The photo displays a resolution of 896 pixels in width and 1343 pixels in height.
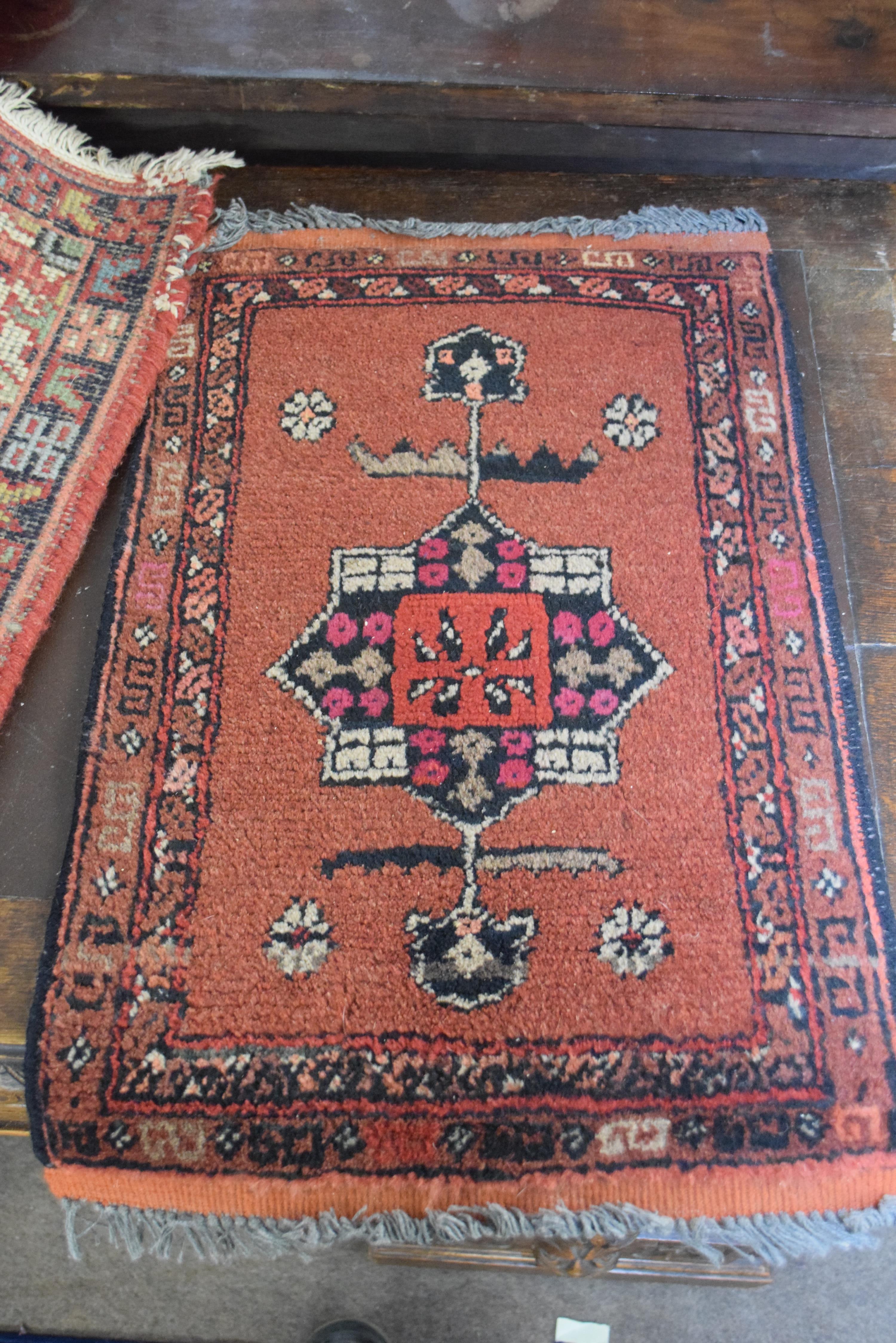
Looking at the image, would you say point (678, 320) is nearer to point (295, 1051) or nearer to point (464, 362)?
point (464, 362)

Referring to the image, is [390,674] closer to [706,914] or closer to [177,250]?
[706,914]

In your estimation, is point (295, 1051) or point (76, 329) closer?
point (295, 1051)

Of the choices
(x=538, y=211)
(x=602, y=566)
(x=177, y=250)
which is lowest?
(x=602, y=566)

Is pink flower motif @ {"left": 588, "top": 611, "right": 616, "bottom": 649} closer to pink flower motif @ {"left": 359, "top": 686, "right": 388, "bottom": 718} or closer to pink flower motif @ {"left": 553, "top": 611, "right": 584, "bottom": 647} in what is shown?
pink flower motif @ {"left": 553, "top": 611, "right": 584, "bottom": 647}

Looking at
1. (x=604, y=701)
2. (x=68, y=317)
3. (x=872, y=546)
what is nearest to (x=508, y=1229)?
(x=604, y=701)

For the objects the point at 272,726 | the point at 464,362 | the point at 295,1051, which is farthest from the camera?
the point at 464,362

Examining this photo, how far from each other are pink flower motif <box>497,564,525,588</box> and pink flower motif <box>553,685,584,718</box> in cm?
15

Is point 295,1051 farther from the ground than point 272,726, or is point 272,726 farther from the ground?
point 272,726

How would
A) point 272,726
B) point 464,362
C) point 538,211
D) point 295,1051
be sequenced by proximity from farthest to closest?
point 538,211 → point 464,362 → point 272,726 → point 295,1051

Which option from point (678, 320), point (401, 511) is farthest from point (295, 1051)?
point (678, 320)

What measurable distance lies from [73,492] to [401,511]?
17.7 inches

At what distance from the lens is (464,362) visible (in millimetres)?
1248

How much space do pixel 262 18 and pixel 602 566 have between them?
1.00 m

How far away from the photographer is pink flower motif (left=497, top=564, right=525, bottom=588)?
1.14 metres
